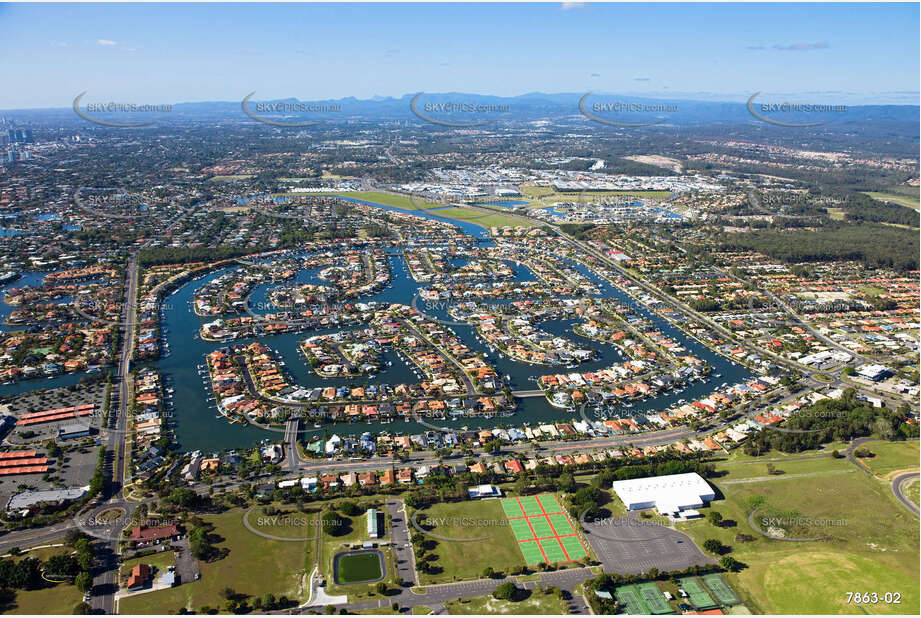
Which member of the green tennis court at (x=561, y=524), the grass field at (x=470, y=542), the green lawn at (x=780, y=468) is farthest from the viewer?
the green lawn at (x=780, y=468)

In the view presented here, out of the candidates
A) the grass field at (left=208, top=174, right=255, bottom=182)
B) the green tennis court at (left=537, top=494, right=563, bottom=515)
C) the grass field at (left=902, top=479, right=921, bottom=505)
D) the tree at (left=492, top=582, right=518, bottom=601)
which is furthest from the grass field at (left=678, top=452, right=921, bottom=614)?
the grass field at (left=208, top=174, right=255, bottom=182)

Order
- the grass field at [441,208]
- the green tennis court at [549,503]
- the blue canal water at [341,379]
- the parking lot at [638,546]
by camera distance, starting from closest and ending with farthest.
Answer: the parking lot at [638,546] → the green tennis court at [549,503] → the blue canal water at [341,379] → the grass field at [441,208]

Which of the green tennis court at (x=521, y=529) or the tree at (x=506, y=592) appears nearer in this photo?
the tree at (x=506, y=592)

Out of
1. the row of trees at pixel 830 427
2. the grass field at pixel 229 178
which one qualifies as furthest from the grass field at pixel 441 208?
the row of trees at pixel 830 427

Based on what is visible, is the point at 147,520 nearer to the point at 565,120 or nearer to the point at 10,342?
the point at 10,342

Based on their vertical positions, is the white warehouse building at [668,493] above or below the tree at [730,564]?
above

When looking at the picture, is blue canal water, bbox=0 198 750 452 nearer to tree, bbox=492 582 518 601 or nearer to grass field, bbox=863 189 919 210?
tree, bbox=492 582 518 601

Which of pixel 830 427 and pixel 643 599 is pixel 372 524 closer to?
pixel 643 599

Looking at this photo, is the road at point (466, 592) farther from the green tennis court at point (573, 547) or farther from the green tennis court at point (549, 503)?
the green tennis court at point (549, 503)
